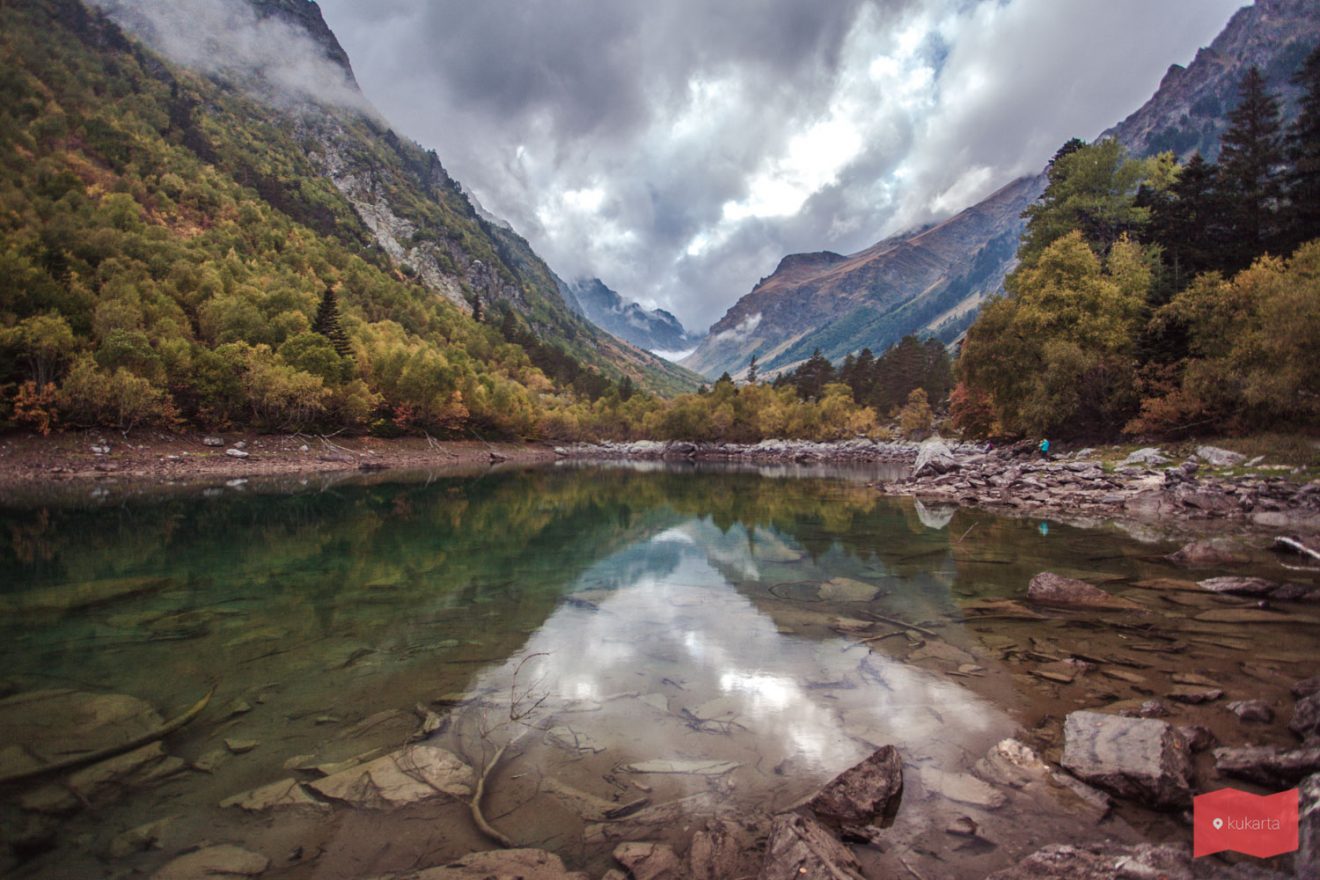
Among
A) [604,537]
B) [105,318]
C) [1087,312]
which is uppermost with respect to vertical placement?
[105,318]

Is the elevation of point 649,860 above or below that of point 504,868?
below

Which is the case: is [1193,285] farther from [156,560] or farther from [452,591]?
[156,560]

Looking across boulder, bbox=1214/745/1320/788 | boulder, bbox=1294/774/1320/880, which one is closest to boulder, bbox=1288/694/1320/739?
boulder, bbox=1214/745/1320/788

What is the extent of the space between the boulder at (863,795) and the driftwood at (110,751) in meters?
8.06

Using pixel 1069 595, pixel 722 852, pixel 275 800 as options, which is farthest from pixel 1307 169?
pixel 275 800

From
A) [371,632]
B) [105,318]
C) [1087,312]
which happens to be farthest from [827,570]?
[105,318]

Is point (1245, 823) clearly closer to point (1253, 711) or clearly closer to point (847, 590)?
point (1253, 711)

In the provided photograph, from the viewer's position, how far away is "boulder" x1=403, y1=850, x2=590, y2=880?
454 centimetres

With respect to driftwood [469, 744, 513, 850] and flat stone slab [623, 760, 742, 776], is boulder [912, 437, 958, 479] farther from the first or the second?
driftwood [469, 744, 513, 850]

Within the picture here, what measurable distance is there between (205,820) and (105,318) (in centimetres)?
6432

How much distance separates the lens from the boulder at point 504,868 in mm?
4543

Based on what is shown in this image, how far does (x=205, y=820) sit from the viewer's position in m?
5.42

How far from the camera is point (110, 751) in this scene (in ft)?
21.5

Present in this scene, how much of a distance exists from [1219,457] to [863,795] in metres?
32.0
